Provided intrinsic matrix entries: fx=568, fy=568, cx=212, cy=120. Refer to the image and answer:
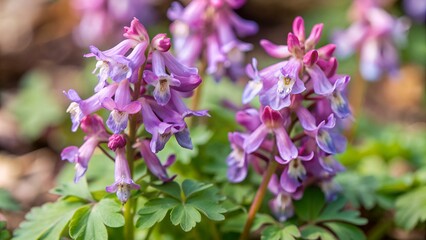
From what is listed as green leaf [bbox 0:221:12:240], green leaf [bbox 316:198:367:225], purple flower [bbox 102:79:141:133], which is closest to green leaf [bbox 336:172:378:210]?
green leaf [bbox 316:198:367:225]

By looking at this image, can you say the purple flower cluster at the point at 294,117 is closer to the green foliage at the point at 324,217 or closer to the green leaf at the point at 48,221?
the green foliage at the point at 324,217

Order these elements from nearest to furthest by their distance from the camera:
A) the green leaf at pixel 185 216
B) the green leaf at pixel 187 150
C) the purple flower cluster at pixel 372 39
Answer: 1. the green leaf at pixel 185 216
2. the green leaf at pixel 187 150
3. the purple flower cluster at pixel 372 39

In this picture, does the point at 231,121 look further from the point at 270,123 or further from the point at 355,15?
the point at 355,15

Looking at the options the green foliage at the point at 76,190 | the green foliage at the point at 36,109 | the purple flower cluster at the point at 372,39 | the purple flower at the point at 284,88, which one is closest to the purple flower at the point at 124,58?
the green foliage at the point at 76,190

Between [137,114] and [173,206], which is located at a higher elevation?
[137,114]

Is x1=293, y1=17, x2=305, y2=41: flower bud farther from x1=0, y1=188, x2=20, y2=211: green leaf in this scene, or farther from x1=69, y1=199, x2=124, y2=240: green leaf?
x1=0, y1=188, x2=20, y2=211: green leaf

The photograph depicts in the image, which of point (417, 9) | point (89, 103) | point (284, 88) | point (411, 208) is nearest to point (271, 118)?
point (284, 88)

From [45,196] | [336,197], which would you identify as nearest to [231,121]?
[336,197]
